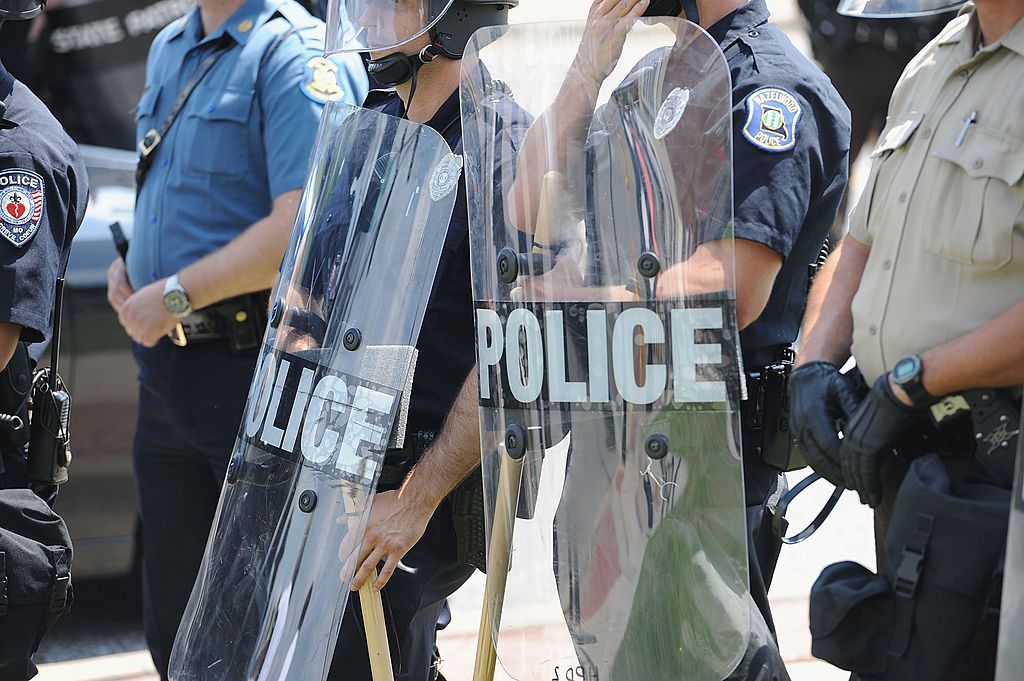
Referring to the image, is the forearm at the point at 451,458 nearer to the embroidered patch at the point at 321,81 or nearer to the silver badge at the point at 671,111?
the silver badge at the point at 671,111

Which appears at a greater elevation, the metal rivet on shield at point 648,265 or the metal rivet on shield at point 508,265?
the metal rivet on shield at point 648,265

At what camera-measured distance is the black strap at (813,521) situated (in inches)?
95.7

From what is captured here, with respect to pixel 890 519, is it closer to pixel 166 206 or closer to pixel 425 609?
pixel 425 609

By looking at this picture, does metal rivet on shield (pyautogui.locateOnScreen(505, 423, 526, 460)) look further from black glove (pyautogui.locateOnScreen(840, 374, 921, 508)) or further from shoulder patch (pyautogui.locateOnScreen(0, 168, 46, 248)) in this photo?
shoulder patch (pyautogui.locateOnScreen(0, 168, 46, 248))

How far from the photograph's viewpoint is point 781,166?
7.32ft

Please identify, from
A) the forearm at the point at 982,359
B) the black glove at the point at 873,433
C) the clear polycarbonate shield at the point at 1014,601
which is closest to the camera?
the clear polycarbonate shield at the point at 1014,601

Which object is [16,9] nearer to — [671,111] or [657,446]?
[671,111]

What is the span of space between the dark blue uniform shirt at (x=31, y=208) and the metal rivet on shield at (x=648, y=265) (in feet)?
4.25

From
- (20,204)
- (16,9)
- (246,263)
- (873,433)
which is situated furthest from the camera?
(246,263)

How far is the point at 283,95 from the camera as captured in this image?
3283 millimetres

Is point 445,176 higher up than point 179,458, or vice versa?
point 445,176

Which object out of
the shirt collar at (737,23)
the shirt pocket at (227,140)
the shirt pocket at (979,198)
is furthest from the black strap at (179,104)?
the shirt pocket at (979,198)

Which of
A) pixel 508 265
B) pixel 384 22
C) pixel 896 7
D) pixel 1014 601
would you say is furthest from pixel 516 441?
pixel 896 7

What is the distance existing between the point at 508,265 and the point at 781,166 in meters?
0.48
